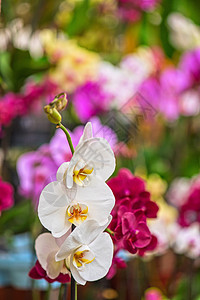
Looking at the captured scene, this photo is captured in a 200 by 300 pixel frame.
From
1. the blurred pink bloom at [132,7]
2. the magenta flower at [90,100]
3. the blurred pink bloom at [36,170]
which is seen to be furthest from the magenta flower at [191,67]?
the blurred pink bloom at [36,170]

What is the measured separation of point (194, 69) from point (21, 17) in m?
0.29

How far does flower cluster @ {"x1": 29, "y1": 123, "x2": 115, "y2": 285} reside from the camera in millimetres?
259

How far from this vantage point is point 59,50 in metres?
0.59

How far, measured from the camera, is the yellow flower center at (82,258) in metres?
0.27

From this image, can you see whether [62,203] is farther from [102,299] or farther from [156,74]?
[156,74]

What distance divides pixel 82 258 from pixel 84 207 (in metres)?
0.03

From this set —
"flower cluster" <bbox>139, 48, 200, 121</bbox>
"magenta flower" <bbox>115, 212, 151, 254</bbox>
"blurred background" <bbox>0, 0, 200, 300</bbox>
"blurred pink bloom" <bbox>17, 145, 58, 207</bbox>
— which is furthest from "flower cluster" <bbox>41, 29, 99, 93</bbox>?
"magenta flower" <bbox>115, 212, 151, 254</bbox>

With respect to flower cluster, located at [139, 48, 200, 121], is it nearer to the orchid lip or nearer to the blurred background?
the blurred background

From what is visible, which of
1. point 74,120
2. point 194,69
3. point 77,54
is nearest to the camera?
point 77,54

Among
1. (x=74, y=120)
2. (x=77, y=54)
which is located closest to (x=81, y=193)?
(x=77, y=54)

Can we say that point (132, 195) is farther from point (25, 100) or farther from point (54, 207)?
point (25, 100)

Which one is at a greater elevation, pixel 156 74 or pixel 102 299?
pixel 156 74

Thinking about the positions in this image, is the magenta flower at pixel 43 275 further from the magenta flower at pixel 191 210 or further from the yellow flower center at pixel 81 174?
the magenta flower at pixel 191 210

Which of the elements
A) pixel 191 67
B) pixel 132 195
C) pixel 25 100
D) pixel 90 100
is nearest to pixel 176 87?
pixel 191 67
